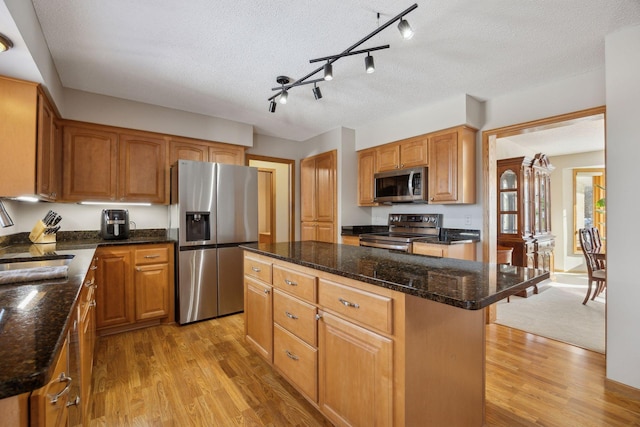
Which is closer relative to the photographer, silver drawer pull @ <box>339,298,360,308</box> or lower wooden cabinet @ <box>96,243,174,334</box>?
silver drawer pull @ <box>339,298,360,308</box>

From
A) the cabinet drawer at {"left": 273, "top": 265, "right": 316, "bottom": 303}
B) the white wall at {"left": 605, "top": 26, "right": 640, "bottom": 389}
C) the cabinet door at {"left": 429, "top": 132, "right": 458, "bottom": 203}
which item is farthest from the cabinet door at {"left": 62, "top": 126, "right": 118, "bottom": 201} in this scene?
the white wall at {"left": 605, "top": 26, "right": 640, "bottom": 389}

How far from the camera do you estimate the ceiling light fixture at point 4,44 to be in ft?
5.32

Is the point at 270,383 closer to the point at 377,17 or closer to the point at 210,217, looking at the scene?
the point at 210,217

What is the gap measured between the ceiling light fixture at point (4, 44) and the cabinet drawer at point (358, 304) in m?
2.15

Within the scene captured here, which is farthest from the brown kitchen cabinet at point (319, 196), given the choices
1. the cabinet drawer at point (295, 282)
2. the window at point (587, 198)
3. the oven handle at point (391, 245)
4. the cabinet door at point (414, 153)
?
the window at point (587, 198)

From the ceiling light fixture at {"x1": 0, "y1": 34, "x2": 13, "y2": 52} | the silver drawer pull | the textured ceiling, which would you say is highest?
the textured ceiling

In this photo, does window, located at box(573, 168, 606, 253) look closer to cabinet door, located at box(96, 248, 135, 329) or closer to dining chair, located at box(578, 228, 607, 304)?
dining chair, located at box(578, 228, 607, 304)

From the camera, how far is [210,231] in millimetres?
3465

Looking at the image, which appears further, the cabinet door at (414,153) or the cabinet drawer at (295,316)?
the cabinet door at (414,153)

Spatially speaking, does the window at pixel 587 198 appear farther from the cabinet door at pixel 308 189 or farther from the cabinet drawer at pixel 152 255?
Answer: the cabinet drawer at pixel 152 255

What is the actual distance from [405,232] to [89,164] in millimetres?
3827

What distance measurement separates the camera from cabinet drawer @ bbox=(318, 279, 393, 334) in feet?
4.27

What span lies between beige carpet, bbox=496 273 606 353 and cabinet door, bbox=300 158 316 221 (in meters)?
2.94

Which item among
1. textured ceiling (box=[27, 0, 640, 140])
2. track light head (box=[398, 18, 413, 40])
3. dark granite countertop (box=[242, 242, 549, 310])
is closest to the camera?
dark granite countertop (box=[242, 242, 549, 310])
